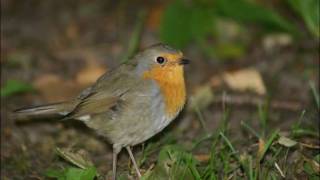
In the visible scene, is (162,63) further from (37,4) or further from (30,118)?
(37,4)

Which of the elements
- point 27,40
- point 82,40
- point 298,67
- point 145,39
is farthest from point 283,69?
point 27,40

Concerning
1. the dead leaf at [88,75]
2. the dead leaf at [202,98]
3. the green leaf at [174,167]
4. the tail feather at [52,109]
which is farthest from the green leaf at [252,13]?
the green leaf at [174,167]

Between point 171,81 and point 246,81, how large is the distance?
1.65 meters

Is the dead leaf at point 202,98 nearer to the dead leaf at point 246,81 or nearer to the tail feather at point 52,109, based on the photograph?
the dead leaf at point 246,81

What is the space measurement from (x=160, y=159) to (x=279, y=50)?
2.83 metres

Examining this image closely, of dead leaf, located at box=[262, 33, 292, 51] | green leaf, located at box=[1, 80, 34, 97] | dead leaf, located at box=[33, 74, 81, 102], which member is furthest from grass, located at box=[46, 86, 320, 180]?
dead leaf, located at box=[262, 33, 292, 51]

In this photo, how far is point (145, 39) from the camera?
7145mm

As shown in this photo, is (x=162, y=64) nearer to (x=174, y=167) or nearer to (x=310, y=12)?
(x=174, y=167)

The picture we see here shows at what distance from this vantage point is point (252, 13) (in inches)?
251

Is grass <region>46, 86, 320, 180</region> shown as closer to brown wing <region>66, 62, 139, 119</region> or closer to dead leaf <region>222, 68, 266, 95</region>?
brown wing <region>66, 62, 139, 119</region>

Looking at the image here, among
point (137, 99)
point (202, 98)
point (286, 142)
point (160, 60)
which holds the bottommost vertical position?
point (202, 98)

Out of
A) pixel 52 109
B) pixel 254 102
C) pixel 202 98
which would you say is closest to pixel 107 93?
pixel 52 109

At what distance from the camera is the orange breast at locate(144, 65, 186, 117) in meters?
4.69

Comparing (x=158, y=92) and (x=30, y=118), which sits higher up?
(x=158, y=92)
